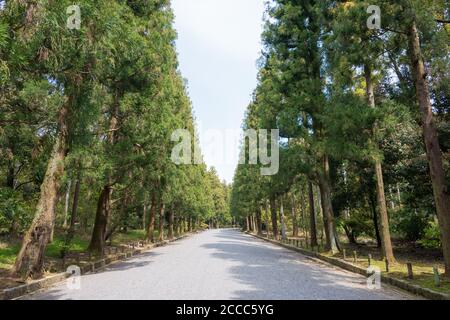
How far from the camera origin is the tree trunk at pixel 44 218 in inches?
409

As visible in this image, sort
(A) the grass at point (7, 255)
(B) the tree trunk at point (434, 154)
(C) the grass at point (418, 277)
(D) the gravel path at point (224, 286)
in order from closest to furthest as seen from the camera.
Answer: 1. (D) the gravel path at point (224, 286)
2. (C) the grass at point (418, 277)
3. (B) the tree trunk at point (434, 154)
4. (A) the grass at point (7, 255)

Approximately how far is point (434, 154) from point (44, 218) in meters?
10.6

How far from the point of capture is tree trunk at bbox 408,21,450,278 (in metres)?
9.20

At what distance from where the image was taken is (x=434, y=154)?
9.46m

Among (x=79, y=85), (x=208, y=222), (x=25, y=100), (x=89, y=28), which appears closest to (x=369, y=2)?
(x=89, y=28)

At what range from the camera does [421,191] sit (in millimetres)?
17172

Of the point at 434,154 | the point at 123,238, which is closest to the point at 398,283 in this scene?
the point at 434,154

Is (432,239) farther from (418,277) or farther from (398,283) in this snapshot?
(398,283)

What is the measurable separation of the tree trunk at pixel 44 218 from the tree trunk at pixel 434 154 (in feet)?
32.4

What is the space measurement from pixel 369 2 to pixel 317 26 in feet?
28.0

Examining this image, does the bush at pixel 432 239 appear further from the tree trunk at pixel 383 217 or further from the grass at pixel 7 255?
the grass at pixel 7 255
